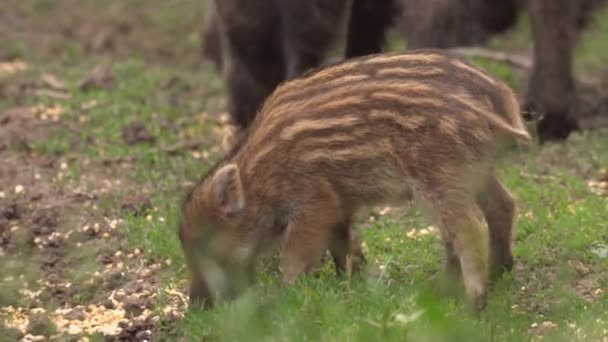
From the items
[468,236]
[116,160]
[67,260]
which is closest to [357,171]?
[468,236]

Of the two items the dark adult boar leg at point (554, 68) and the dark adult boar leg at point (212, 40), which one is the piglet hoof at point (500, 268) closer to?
the dark adult boar leg at point (554, 68)

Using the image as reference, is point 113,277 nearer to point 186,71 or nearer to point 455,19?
point 455,19

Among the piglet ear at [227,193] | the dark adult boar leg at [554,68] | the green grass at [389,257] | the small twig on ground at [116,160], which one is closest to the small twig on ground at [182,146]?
the green grass at [389,257]

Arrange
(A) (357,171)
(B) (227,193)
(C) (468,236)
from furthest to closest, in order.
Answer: (B) (227,193) → (A) (357,171) → (C) (468,236)

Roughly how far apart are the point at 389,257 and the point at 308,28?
2108 millimetres

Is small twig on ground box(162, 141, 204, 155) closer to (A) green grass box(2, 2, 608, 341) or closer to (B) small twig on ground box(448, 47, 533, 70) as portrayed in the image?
(A) green grass box(2, 2, 608, 341)

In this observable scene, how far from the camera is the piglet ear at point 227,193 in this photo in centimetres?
463

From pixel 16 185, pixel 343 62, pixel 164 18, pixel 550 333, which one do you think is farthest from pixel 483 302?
pixel 164 18

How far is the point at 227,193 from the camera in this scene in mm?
4648

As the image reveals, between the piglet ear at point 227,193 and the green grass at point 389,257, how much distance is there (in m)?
0.25

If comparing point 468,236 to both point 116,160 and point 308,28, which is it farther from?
point 116,160

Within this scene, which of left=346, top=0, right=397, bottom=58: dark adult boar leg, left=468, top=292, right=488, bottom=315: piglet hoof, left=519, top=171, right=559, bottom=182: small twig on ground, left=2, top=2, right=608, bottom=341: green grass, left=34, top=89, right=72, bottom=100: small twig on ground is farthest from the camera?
left=34, top=89, right=72, bottom=100: small twig on ground

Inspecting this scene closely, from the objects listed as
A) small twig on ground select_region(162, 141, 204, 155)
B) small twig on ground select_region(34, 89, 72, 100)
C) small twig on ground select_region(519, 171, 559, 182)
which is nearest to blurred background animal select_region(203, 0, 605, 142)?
small twig on ground select_region(162, 141, 204, 155)

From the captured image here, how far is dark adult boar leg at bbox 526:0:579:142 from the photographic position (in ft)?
23.4
